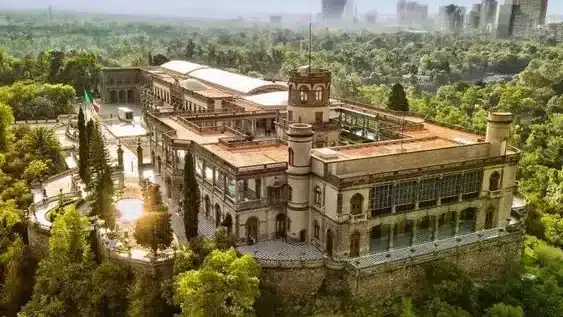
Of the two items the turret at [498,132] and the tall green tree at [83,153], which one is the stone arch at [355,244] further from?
the tall green tree at [83,153]

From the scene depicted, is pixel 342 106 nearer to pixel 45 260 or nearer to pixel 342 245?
pixel 342 245

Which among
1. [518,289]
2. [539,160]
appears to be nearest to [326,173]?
[518,289]

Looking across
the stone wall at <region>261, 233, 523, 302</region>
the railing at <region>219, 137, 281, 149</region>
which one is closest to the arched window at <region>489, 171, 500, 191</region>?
the stone wall at <region>261, 233, 523, 302</region>

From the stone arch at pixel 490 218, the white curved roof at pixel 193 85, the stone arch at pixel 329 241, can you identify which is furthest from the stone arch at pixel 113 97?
the stone arch at pixel 490 218

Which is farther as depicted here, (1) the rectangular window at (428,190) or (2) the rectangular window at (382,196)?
(1) the rectangular window at (428,190)

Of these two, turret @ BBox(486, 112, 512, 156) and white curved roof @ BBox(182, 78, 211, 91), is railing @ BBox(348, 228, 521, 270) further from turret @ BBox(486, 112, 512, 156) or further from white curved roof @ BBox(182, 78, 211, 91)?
white curved roof @ BBox(182, 78, 211, 91)
